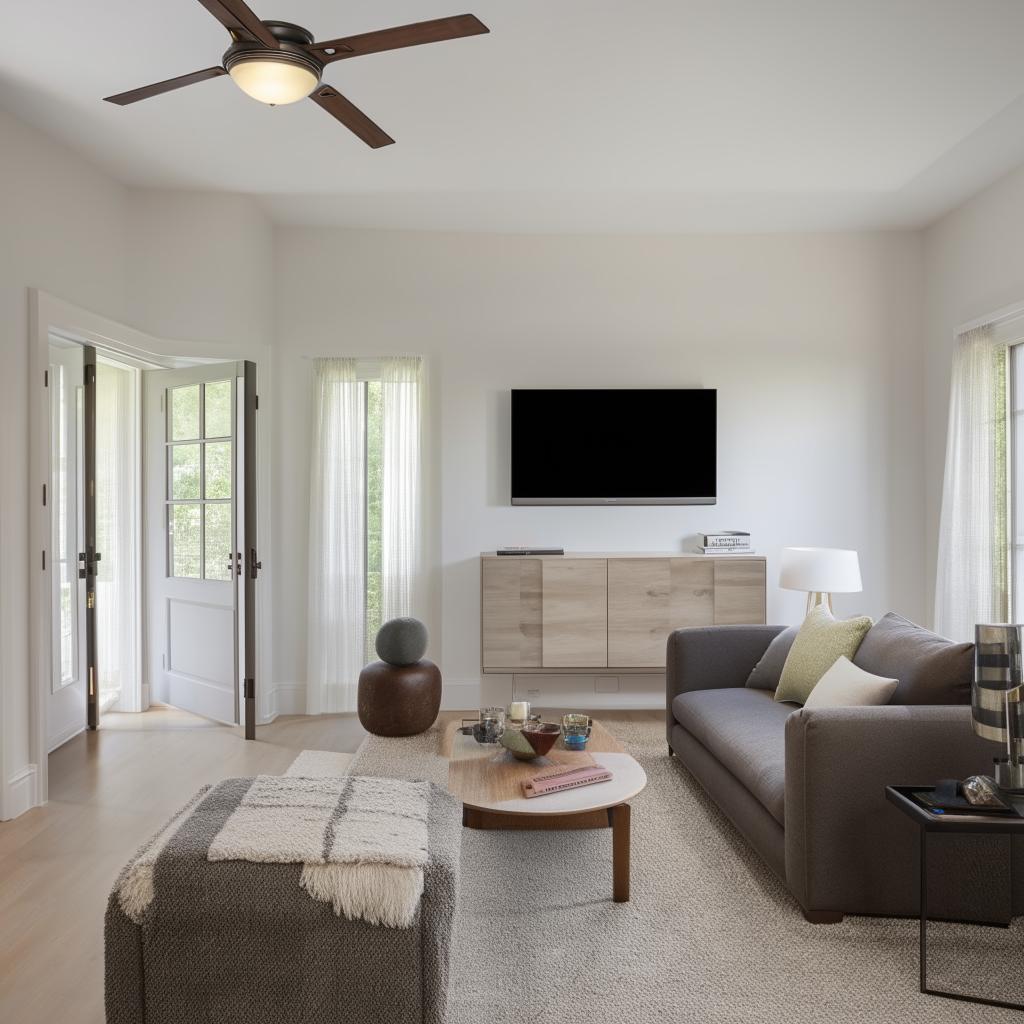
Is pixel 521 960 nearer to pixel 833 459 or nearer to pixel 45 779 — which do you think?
pixel 45 779

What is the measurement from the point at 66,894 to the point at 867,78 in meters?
4.04

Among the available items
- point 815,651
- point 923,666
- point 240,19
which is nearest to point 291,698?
point 815,651

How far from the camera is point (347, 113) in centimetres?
255

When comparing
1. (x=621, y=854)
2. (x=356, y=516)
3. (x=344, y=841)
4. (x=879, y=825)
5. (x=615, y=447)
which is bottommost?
(x=621, y=854)

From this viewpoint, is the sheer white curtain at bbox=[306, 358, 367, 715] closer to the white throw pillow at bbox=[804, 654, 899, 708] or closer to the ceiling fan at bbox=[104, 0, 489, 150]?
the ceiling fan at bbox=[104, 0, 489, 150]

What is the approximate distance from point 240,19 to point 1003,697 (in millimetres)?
2567

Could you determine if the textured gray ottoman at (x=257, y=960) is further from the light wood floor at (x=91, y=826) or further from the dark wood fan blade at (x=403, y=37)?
the dark wood fan blade at (x=403, y=37)

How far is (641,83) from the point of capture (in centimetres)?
318

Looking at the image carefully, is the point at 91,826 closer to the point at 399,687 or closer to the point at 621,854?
the point at 399,687

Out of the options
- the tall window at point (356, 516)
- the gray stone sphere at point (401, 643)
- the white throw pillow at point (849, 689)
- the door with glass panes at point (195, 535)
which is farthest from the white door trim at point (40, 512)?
the white throw pillow at point (849, 689)

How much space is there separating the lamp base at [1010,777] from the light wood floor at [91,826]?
7.68 feet

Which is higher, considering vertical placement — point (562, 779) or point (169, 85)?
point (169, 85)

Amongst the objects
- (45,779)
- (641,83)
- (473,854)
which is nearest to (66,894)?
(45,779)

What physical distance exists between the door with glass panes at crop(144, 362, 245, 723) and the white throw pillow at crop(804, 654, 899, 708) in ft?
A: 9.89
